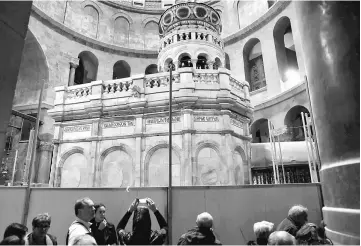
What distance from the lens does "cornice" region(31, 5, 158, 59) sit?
721 inches

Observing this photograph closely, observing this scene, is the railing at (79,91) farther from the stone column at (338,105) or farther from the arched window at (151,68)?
the arched window at (151,68)

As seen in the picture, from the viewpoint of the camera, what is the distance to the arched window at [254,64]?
844 inches

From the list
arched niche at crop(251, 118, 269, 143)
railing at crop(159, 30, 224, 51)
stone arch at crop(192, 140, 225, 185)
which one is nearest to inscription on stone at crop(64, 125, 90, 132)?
stone arch at crop(192, 140, 225, 185)

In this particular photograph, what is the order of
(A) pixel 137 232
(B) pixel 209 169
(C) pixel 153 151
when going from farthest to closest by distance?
(C) pixel 153 151, (B) pixel 209 169, (A) pixel 137 232

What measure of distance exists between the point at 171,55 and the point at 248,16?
1239cm

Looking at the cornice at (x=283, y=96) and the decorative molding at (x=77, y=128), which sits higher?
the cornice at (x=283, y=96)

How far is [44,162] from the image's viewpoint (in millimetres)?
14688

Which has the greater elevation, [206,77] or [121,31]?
[121,31]

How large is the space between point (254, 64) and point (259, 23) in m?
3.25

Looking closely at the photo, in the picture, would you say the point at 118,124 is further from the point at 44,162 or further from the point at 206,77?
the point at 44,162

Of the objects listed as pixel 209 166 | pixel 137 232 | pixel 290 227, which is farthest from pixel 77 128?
pixel 290 227

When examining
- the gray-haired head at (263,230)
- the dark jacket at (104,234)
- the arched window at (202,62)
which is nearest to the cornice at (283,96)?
the arched window at (202,62)

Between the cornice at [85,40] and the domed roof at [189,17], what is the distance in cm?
949

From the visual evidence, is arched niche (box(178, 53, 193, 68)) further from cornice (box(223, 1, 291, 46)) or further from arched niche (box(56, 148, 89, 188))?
cornice (box(223, 1, 291, 46))
